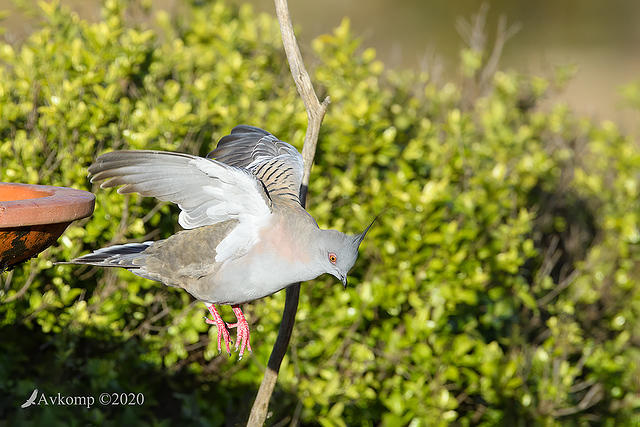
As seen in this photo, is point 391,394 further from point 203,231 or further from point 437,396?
point 203,231

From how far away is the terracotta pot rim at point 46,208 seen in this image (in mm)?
2107

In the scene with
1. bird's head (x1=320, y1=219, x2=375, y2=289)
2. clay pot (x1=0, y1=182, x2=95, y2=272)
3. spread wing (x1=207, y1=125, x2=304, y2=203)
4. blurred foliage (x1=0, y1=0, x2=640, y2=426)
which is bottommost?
blurred foliage (x1=0, y1=0, x2=640, y2=426)

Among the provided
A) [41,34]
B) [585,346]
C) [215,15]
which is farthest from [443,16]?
[41,34]

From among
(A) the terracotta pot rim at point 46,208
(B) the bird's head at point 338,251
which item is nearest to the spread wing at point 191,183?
(A) the terracotta pot rim at point 46,208

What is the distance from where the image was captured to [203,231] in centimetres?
289

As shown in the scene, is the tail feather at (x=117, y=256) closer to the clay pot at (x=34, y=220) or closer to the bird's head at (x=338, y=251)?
the clay pot at (x=34, y=220)

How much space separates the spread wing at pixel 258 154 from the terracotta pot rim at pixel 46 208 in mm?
1057

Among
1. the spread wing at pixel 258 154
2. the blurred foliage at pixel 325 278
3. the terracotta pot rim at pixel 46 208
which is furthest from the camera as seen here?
the blurred foliage at pixel 325 278

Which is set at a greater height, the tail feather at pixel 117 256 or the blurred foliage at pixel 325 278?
the tail feather at pixel 117 256

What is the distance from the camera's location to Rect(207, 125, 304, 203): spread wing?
338 cm

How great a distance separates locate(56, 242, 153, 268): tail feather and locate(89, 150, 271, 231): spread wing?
34 centimetres

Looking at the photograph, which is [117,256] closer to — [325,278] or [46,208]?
[46,208]

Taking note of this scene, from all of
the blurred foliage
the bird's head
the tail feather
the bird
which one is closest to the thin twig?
the bird

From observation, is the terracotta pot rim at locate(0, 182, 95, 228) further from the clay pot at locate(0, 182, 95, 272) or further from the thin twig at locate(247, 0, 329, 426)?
the thin twig at locate(247, 0, 329, 426)
